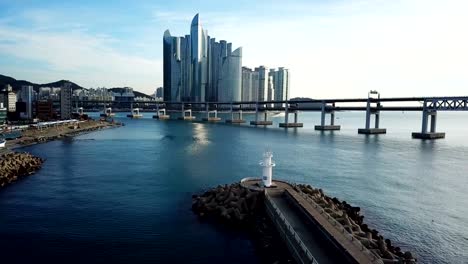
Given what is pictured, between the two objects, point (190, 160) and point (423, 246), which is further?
point (190, 160)

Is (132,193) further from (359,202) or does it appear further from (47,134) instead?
(47,134)

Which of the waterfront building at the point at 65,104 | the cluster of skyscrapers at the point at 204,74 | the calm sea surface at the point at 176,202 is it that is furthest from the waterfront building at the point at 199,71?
the calm sea surface at the point at 176,202

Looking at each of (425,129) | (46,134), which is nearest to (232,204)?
(46,134)

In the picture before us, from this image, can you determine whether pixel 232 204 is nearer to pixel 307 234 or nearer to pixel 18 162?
pixel 307 234

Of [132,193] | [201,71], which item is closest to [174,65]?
[201,71]

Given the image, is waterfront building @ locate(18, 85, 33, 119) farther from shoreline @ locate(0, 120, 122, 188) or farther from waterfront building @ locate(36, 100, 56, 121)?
shoreline @ locate(0, 120, 122, 188)

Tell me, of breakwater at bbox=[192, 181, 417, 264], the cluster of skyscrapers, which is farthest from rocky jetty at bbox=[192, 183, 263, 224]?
the cluster of skyscrapers

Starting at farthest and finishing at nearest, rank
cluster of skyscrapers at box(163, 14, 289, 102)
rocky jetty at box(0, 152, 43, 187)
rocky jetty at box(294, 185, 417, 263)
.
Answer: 1. cluster of skyscrapers at box(163, 14, 289, 102)
2. rocky jetty at box(0, 152, 43, 187)
3. rocky jetty at box(294, 185, 417, 263)
